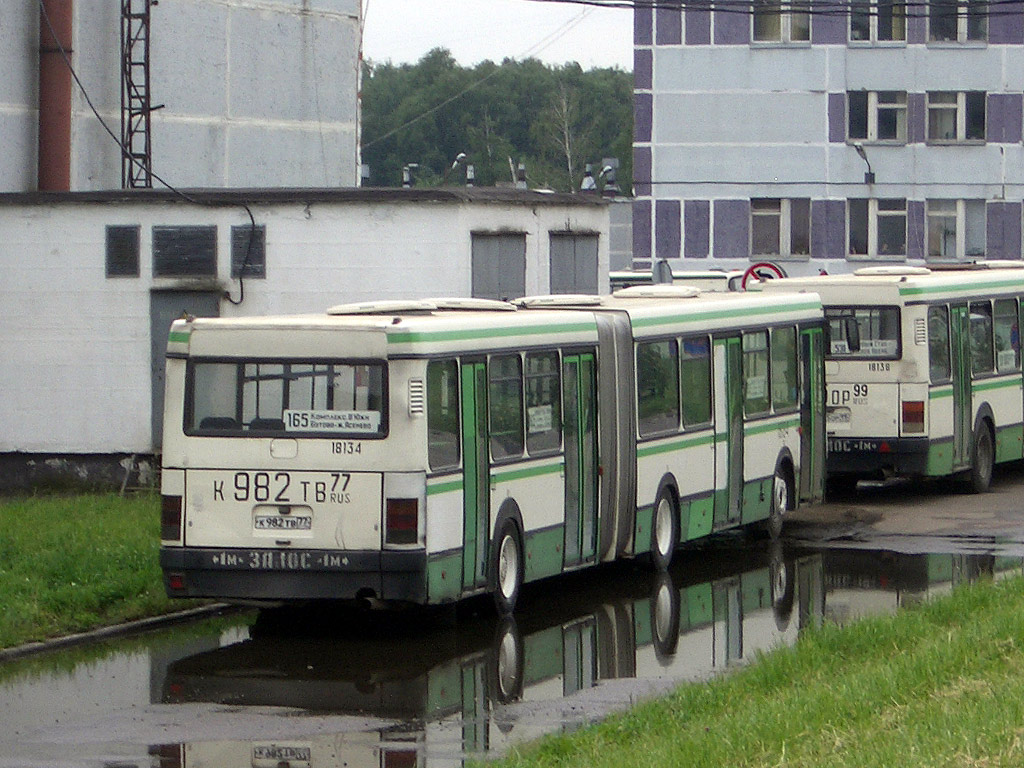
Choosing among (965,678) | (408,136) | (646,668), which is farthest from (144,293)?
(408,136)

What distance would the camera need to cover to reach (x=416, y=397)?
14219 mm

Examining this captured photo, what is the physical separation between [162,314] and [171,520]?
441 inches

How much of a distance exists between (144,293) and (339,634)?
11.3m

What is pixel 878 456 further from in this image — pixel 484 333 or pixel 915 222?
pixel 915 222

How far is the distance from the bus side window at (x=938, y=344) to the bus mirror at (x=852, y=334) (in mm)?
913

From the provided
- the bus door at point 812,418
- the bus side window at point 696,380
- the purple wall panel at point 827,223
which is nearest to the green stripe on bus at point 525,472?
the bus side window at point 696,380

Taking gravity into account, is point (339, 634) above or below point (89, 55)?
Result: below

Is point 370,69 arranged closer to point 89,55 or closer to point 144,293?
point 89,55

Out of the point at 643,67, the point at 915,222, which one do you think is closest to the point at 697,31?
the point at 643,67

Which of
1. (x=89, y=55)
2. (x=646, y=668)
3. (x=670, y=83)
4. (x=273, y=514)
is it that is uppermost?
(x=670, y=83)

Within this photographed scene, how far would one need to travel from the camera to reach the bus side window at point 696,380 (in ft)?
62.3

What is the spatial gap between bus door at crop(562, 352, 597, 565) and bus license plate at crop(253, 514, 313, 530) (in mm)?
2911

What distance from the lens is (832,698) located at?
1030cm

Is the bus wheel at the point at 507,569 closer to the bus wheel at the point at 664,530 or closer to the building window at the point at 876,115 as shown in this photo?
the bus wheel at the point at 664,530
